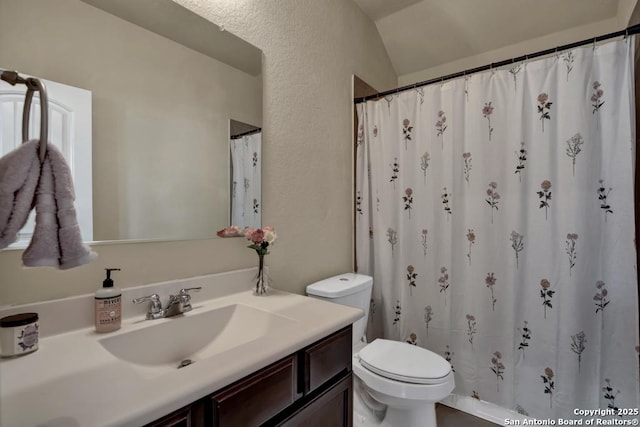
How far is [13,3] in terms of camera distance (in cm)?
78

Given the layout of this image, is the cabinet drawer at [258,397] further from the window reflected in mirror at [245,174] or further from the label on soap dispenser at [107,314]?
the window reflected in mirror at [245,174]

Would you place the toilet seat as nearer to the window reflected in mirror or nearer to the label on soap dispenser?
the window reflected in mirror

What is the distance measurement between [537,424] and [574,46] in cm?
195

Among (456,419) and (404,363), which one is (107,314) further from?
(456,419)

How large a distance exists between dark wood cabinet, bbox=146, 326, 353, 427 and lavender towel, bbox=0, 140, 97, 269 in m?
0.34

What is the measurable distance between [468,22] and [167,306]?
255 cm

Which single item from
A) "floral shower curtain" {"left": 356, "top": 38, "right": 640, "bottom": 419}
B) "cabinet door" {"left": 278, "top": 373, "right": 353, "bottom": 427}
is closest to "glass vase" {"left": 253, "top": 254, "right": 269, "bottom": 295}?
"cabinet door" {"left": 278, "top": 373, "right": 353, "bottom": 427}

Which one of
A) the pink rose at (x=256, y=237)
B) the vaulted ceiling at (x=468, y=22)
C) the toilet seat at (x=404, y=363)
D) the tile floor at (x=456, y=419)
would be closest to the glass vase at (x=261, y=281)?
the pink rose at (x=256, y=237)

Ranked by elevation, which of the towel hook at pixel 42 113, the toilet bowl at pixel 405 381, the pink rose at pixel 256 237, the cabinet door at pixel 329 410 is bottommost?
the toilet bowl at pixel 405 381

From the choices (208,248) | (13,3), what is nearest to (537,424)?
(208,248)

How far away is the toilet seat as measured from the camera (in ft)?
4.29

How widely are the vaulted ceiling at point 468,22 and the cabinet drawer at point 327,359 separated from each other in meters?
2.22

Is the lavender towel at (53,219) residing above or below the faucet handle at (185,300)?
above

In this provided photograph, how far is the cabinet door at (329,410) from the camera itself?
830mm
